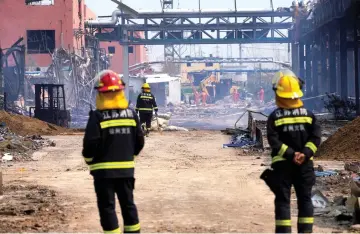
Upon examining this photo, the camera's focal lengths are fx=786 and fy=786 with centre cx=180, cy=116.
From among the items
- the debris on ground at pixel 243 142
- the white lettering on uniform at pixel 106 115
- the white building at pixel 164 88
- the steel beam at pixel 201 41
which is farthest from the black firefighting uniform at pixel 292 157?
the white building at pixel 164 88

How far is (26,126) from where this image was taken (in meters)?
30.3

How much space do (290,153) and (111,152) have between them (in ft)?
5.53

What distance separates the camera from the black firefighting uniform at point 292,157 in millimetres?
7430

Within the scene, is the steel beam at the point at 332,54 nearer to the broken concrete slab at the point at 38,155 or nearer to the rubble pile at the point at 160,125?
the rubble pile at the point at 160,125

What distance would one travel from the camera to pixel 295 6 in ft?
165

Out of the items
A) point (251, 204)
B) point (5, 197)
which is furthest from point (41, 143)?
point (251, 204)

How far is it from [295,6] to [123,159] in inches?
1746

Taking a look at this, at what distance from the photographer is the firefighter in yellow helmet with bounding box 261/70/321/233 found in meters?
7.41

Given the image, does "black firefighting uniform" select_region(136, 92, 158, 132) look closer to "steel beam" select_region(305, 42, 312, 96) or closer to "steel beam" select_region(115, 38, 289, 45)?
"steel beam" select_region(115, 38, 289, 45)

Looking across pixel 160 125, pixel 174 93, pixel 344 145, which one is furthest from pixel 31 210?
pixel 174 93

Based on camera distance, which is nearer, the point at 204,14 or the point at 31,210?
the point at 31,210

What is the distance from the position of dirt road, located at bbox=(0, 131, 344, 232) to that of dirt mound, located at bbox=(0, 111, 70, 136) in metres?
8.82

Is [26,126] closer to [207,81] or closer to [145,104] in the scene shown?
[145,104]

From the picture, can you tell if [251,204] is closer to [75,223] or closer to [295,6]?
[75,223]
